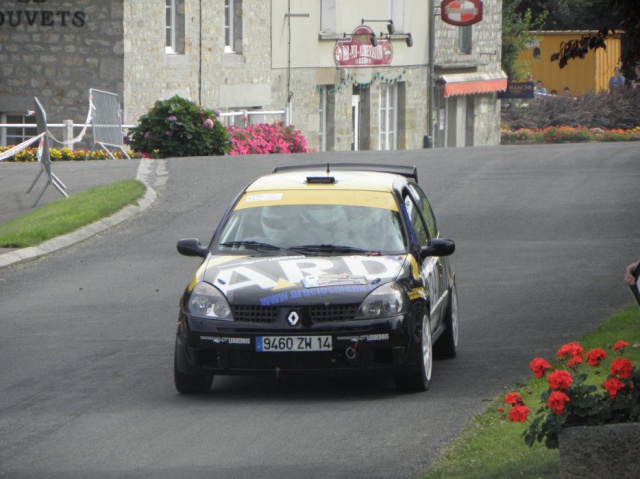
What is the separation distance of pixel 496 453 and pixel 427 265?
3112mm

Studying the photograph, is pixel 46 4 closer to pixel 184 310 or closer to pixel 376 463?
pixel 184 310

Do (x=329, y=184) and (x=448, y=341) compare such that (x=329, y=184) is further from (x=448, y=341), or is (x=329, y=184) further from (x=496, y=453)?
(x=496, y=453)

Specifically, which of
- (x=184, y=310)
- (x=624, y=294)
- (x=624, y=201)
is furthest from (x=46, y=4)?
(x=184, y=310)

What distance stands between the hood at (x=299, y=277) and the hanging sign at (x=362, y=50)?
100 ft

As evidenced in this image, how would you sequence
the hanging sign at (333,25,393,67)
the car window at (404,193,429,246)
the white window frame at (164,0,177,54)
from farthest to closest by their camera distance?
the hanging sign at (333,25,393,67), the white window frame at (164,0,177,54), the car window at (404,193,429,246)

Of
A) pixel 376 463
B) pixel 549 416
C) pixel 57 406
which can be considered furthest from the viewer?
pixel 57 406

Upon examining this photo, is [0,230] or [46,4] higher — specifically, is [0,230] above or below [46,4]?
below

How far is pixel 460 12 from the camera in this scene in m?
43.6

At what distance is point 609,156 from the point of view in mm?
27609

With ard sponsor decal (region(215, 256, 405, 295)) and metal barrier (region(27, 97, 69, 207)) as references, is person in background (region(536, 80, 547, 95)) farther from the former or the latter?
ard sponsor decal (region(215, 256, 405, 295))

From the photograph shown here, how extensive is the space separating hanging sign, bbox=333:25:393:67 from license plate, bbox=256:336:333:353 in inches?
1227

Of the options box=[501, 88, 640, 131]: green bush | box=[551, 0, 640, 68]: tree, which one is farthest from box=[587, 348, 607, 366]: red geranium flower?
box=[501, 88, 640, 131]: green bush

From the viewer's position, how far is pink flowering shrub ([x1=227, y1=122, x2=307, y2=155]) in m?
30.5

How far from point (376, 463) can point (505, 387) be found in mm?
2305
